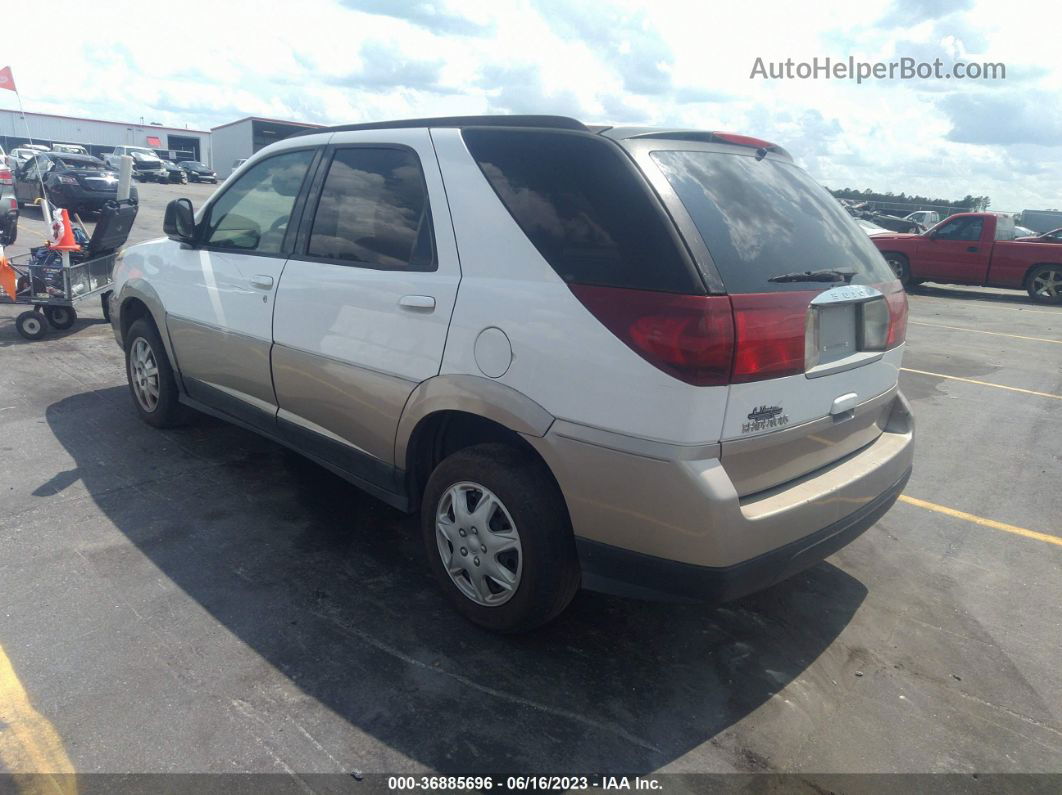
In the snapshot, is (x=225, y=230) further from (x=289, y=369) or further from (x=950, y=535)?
(x=950, y=535)

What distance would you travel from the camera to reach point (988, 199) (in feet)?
149

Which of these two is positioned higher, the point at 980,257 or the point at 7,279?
the point at 7,279

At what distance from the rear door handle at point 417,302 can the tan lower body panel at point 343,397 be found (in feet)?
1.02

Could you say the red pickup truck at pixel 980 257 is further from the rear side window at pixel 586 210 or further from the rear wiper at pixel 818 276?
the rear side window at pixel 586 210

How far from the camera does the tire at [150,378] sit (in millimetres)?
5188

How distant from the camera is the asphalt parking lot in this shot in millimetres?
2652

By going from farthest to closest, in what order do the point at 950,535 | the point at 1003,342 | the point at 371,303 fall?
the point at 1003,342 → the point at 950,535 → the point at 371,303

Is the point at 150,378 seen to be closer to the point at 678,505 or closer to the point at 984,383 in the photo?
the point at 678,505

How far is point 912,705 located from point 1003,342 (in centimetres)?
954

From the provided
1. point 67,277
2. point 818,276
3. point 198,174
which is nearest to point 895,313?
point 818,276

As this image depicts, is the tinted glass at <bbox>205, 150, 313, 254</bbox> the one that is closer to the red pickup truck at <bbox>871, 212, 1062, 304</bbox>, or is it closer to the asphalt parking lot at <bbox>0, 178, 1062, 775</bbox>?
the asphalt parking lot at <bbox>0, 178, 1062, 775</bbox>

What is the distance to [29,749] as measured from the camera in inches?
100

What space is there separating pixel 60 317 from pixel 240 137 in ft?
203

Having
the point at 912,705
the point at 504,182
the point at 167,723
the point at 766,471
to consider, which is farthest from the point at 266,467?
the point at 912,705
